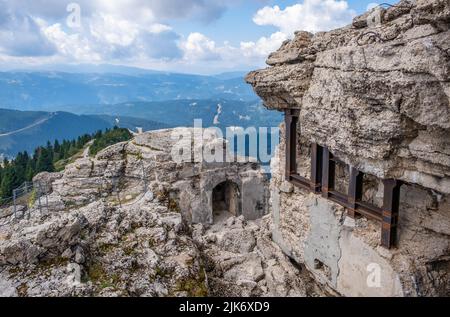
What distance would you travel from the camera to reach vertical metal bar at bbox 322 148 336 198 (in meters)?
12.7

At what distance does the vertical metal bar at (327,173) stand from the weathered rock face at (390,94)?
2.73 ft

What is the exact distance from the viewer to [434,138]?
9.02m

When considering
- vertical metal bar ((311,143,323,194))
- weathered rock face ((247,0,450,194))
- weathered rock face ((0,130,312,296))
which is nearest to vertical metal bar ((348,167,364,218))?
weathered rock face ((247,0,450,194))

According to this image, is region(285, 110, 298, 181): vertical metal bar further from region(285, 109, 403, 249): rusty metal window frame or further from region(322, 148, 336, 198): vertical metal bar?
region(322, 148, 336, 198): vertical metal bar

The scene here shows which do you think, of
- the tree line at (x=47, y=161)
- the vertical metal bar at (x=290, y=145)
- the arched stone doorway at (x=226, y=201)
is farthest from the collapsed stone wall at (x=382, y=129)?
the tree line at (x=47, y=161)

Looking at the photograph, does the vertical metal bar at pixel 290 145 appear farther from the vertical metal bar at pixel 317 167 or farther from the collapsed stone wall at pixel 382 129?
the vertical metal bar at pixel 317 167

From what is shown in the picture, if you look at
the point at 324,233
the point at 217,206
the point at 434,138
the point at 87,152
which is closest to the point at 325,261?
the point at 324,233

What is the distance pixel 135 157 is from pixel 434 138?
37.5 metres

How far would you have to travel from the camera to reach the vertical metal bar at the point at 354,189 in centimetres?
1145

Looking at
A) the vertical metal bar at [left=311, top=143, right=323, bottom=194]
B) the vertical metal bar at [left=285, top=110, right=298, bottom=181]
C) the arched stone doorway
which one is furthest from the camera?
the arched stone doorway

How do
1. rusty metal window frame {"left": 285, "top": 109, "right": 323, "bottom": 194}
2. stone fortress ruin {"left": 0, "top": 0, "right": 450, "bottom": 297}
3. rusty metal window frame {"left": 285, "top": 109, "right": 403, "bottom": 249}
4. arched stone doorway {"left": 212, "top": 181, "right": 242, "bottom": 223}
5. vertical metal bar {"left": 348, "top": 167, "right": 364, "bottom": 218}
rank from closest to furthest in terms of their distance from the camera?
1. stone fortress ruin {"left": 0, "top": 0, "right": 450, "bottom": 297}
2. rusty metal window frame {"left": 285, "top": 109, "right": 403, "bottom": 249}
3. vertical metal bar {"left": 348, "top": 167, "right": 364, "bottom": 218}
4. rusty metal window frame {"left": 285, "top": 109, "right": 323, "bottom": 194}
5. arched stone doorway {"left": 212, "top": 181, "right": 242, "bottom": 223}

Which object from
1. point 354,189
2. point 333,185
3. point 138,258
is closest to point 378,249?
point 354,189

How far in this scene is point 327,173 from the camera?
502 inches
